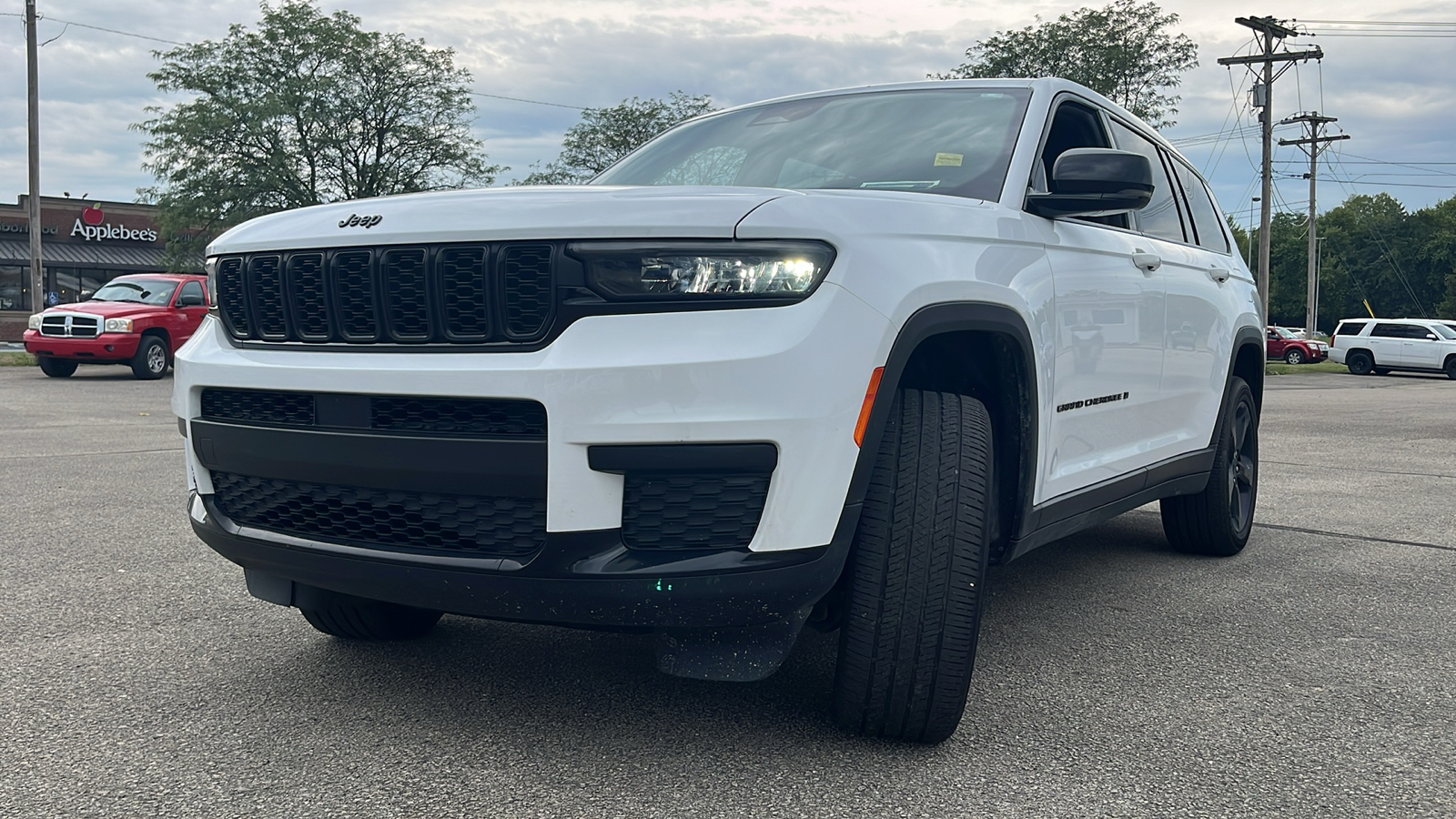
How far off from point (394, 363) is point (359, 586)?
497 millimetres

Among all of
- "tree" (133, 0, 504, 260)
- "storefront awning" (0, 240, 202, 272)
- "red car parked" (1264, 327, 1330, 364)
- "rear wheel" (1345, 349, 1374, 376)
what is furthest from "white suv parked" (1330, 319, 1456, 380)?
"storefront awning" (0, 240, 202, 272)

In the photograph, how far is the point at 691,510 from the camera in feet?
7.79

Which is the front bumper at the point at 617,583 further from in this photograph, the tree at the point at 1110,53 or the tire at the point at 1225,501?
the tree at the point at 1110,53

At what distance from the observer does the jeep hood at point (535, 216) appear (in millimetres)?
2383

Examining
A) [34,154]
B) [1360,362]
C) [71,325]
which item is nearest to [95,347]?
[71,325]

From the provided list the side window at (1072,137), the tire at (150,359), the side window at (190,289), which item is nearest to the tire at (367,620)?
the side window at (1072,137)

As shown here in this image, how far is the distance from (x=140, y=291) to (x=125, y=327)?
1.09 m

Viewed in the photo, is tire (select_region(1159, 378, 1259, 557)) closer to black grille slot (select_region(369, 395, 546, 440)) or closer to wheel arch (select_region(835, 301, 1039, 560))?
wheel arch (select_region(835, 301, 1039, 560))

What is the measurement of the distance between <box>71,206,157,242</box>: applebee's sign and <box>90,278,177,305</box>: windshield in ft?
119

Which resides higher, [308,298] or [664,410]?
[308,298]

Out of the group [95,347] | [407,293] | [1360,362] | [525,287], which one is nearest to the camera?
[525,287]

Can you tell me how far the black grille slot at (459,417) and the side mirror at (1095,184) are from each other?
5.35ft

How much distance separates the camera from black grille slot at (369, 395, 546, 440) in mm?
2383

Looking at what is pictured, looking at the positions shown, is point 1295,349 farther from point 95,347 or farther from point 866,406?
point 866,406
